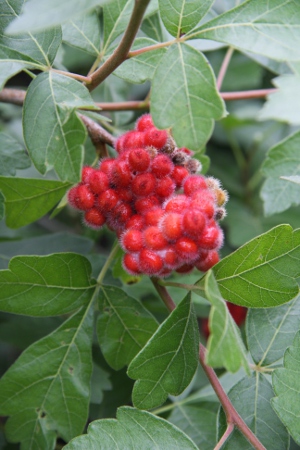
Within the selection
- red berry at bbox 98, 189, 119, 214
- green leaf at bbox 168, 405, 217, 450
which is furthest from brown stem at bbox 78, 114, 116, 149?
green leaf at bbox 168, 405, 217, 450

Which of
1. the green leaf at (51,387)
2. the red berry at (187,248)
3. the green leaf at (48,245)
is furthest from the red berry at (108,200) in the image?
the green leaf at (48,245)

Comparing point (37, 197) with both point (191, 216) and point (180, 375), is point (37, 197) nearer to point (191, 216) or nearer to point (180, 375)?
point (191, 216)

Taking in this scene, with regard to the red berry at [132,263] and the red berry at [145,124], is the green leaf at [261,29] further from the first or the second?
the red berry at [132,263]

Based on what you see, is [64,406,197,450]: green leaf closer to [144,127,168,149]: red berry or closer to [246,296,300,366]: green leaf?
[246,296,300,366]: green leaf

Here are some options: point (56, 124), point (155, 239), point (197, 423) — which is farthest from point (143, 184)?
point (197, 423)

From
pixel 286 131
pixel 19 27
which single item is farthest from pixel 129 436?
pixel 286 131

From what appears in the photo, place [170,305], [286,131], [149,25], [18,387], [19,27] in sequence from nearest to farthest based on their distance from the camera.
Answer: [19,27] < [170,305] < [18,387] < [149,25] < [286,131]
